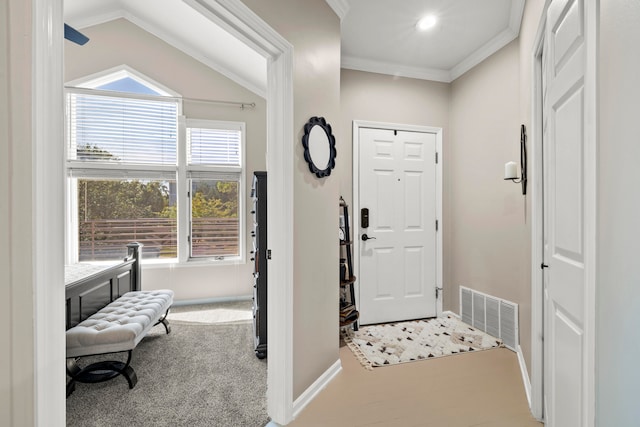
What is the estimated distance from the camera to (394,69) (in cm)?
329

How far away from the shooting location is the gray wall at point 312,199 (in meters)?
1.84

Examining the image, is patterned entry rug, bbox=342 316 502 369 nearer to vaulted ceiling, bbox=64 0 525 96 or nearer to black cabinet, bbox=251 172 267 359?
black cabinet, bbox=251 172 267 359

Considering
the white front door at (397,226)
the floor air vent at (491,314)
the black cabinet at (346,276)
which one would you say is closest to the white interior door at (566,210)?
the floor air vent at (491,314)

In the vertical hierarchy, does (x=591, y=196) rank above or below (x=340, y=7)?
below

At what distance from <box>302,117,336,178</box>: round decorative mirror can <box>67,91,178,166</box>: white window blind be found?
2646 millimetres

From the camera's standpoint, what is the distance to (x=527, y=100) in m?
2.14

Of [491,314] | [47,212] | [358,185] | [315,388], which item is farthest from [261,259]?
[491,314]

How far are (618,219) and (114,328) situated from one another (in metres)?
2.69

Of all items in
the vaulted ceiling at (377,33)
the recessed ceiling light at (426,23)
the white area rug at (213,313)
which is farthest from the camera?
the white area rug at (213,313)

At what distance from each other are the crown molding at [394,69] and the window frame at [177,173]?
172cm

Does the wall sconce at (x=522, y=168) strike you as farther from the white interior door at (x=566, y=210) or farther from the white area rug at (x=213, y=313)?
the white area rug at (x=213, y=313)

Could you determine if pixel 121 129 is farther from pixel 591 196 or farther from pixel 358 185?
pixel 591 196

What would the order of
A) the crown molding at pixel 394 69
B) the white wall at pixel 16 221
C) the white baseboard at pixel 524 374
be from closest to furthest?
1. the white wall at pixel 16 221
2. the white baseboard at pixel 524 374
3. the crown molding at pixel 394 69

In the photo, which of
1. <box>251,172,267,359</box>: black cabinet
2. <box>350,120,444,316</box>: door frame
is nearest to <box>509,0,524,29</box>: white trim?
<box>350,120,444,316</box>: door frame
